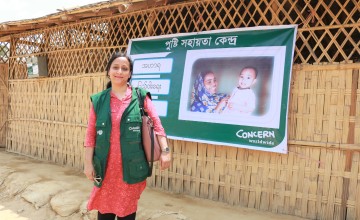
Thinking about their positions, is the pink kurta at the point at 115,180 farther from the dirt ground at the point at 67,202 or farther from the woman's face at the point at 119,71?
the dirt ground at the point at 67,202

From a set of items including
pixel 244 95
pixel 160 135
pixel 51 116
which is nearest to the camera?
pixel 160 135

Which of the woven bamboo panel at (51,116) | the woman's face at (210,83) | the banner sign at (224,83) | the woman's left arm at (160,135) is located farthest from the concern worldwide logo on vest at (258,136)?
the woven bamboo panel at (51,116)

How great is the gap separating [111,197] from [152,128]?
54 cm

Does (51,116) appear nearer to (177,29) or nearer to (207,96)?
(177,29)

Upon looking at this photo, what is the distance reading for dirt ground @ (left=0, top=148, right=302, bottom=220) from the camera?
3.49m

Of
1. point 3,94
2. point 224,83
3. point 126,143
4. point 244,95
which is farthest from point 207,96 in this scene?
point 3,94

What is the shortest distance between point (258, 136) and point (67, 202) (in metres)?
2.45

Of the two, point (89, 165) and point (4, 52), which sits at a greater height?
point (4, 52)

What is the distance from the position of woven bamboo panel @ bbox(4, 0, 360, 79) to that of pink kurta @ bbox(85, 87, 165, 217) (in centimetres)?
222

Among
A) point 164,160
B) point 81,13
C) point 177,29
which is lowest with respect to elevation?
point 164,160

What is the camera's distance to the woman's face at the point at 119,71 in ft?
7.12

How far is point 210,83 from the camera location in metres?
3.91

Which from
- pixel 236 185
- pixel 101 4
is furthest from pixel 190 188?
pixel 101 4

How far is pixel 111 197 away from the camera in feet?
7.14
